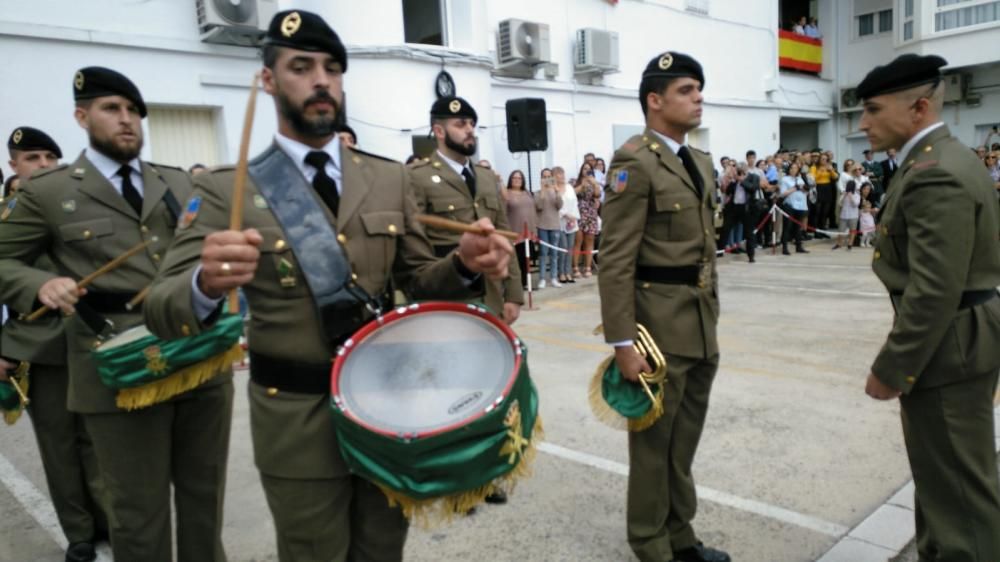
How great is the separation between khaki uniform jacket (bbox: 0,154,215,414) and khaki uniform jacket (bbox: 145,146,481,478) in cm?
108

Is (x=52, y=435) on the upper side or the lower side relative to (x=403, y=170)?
lower

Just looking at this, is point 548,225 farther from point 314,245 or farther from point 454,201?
point 314,245

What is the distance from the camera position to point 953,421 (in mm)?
2508

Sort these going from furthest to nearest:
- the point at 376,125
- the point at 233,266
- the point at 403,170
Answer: the point at 376,125 < the point at 403,170 < the point at 233,266

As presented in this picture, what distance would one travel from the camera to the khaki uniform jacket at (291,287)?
75.0 inches

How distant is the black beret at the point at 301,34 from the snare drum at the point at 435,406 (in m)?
0.76

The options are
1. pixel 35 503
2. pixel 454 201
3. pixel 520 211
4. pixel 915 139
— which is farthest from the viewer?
pixel 520 211

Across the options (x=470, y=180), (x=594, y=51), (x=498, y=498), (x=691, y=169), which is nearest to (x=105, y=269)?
(x=498, y=498)

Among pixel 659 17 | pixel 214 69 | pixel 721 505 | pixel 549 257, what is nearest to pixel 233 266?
pixel 721 505

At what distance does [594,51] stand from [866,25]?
1462 cm

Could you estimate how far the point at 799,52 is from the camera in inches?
883

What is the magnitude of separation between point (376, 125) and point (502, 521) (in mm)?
8242

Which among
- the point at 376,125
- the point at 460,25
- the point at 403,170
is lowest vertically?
the point at 403,170

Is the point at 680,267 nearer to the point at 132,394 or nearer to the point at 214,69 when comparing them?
the point at 132,394
